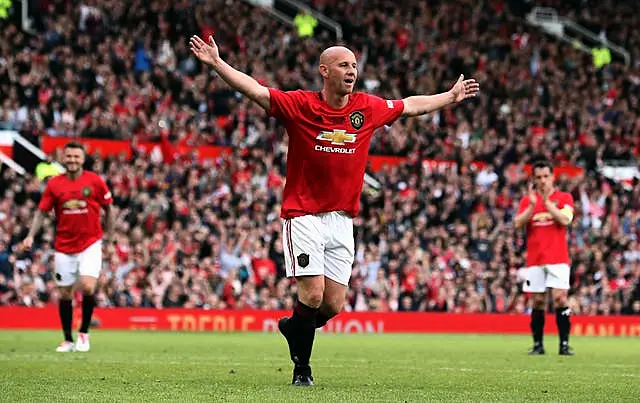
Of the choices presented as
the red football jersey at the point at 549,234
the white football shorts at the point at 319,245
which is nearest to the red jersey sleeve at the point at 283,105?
the white football shorts at the point at 319,245

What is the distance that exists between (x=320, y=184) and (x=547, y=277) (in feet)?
23.7

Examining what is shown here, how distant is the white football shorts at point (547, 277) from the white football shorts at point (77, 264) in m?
5.73

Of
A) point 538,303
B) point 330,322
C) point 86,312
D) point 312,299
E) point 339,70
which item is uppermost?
point 339,70

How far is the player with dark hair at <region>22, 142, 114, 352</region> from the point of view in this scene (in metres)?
15.5

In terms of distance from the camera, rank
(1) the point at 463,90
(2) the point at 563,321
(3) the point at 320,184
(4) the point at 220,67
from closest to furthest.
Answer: (4) the point at 220,67, (3) the point at 320,184, (1) the point at 463,90, (2) the point at 563,321

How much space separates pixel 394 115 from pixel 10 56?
19.9 metres

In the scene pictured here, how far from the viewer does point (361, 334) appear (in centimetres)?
2559

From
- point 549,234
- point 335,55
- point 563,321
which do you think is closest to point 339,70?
point 335,55

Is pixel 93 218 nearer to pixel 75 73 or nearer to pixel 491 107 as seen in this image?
pixel 75 73

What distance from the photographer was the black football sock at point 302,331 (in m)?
10.2

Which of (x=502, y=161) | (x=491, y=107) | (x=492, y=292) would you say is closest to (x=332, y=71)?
(x=492, y=292)

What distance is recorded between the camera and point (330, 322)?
26766mm

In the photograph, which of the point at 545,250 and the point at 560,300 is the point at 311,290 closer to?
the point at 545,250

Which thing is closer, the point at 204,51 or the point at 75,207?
the point at 204,51
